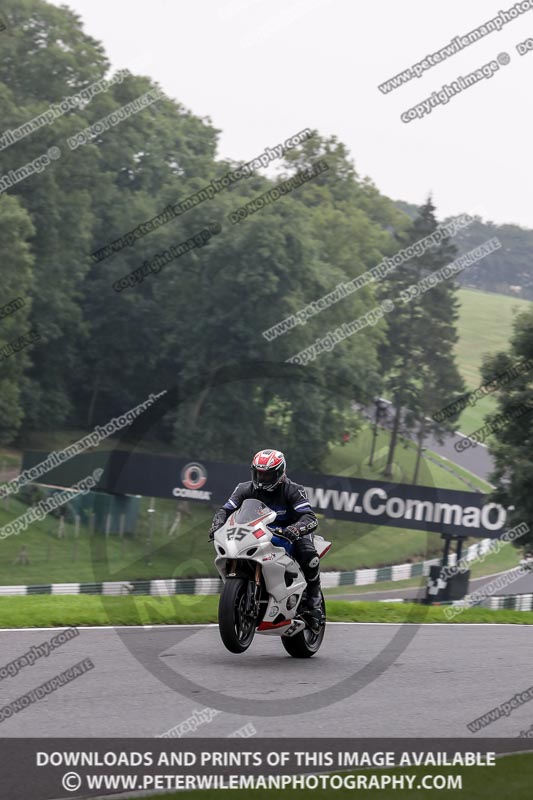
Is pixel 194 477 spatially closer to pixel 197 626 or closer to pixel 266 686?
pixel 197 626

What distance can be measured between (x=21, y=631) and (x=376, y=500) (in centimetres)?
2491

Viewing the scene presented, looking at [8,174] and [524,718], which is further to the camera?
[8,174]

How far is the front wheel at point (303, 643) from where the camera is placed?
1049 cm

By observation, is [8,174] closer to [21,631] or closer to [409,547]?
[409,547]

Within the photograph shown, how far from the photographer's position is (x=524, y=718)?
28.9 feet

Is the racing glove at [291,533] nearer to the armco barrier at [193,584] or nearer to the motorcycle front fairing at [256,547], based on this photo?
the motorcycle front fairing at [256,547]

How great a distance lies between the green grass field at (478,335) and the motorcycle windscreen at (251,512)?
81316 millimetres

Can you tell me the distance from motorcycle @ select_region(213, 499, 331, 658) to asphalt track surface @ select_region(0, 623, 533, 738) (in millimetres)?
362

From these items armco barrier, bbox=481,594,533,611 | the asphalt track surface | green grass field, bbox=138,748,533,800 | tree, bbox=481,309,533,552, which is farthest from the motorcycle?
armco barrier, bbox=481,594,533,611

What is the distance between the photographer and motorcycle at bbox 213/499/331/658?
9414 millimetres

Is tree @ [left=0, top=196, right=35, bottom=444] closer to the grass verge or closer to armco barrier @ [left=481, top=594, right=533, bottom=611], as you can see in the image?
armco barrier @ [left=481, top=594, right=533, bottom=611]

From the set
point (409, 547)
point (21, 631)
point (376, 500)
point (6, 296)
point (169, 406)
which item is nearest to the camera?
point (21, 631)

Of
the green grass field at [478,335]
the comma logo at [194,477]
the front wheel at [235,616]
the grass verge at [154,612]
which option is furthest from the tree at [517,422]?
the green grass field at [478,335]

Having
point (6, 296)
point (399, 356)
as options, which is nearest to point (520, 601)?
point (6, 296)
